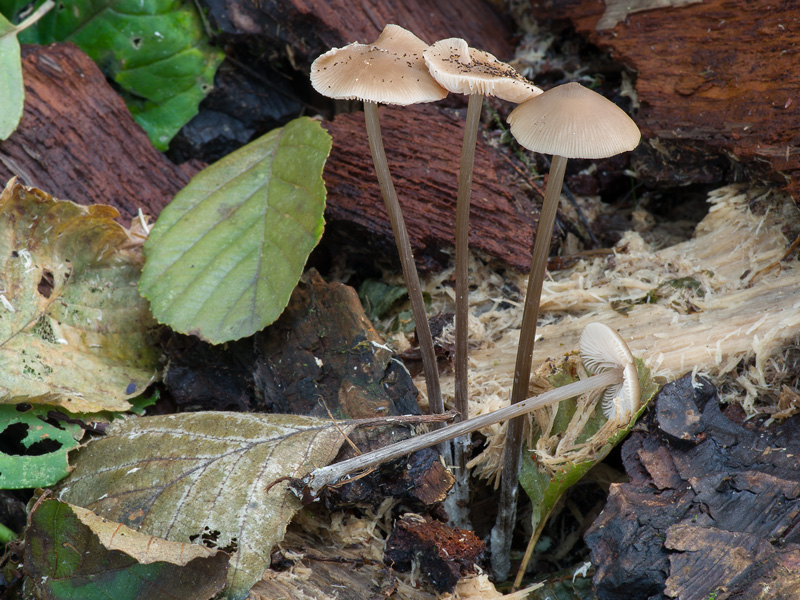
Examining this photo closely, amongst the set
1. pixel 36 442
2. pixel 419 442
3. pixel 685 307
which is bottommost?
pixel 685 307

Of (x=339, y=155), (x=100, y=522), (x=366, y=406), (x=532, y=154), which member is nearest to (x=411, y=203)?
(x=339, y=155)

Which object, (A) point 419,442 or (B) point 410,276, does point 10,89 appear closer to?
(B) point 410,276

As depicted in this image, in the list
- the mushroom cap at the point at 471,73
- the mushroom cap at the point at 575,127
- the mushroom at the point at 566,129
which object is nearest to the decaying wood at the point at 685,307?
the mushroom at the point at 566,129

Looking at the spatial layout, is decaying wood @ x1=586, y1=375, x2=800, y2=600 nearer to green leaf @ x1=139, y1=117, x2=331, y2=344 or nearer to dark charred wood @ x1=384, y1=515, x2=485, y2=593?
dark charred wood @ x1=384, y1=515, x2=485, y2=593

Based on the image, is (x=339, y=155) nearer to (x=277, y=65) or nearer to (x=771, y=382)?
(x=277, y=65)

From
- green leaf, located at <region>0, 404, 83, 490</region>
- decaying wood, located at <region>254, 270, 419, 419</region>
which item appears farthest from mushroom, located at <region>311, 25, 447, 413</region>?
green leaf, located at <region>0, 404, 83, 490</region>

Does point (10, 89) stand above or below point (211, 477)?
above

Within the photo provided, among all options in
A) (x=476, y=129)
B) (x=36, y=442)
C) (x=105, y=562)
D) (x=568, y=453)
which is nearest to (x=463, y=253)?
(x=476, y=129)
